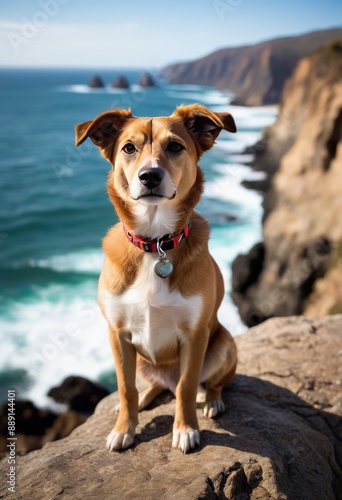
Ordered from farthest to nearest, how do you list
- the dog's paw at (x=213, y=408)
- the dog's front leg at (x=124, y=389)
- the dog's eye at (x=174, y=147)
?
1. the dog's paw at (x=213, y=408)
2. the dog's front leg at (x=124, y=389)
3. the dog's eye at (x=174, y=147)

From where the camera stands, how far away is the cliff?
15898 mm

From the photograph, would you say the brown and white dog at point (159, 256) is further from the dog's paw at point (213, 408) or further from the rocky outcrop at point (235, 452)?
the dog's paw at point (213, 408)

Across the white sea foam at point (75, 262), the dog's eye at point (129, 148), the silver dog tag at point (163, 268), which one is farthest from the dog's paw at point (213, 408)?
the white sea foam at point (75, 262)

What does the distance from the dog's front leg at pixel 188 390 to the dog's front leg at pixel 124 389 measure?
1.09 ft

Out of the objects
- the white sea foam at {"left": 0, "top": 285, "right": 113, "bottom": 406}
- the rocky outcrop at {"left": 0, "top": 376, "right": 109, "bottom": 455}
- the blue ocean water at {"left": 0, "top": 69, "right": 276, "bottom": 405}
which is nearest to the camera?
the rocky outcrop at {"left": 0, "top": 376, "right": 109, "bottom": 455}

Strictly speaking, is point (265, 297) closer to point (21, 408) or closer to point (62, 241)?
point (21, 408)

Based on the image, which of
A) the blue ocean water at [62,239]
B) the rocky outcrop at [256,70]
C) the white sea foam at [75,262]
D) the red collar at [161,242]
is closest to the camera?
the red collar at [161,242]

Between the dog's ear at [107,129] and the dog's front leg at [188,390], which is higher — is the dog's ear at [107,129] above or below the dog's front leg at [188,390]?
above

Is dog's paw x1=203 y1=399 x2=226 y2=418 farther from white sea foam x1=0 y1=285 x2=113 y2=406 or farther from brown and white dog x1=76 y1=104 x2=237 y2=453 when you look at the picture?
white sea foam x1=0 y1=285 x2=113 y2=406

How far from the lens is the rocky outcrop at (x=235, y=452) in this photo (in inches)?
119

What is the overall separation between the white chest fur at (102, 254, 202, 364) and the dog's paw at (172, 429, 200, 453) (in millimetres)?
627

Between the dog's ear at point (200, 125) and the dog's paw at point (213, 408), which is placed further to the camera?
the dog's paw at point (213, 408)

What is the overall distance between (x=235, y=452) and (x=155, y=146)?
2142 mm

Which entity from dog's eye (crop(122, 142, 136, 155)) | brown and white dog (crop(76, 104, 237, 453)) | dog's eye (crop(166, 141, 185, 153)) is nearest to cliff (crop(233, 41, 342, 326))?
brown and white dog (crop(76, 104, 237, 453))
